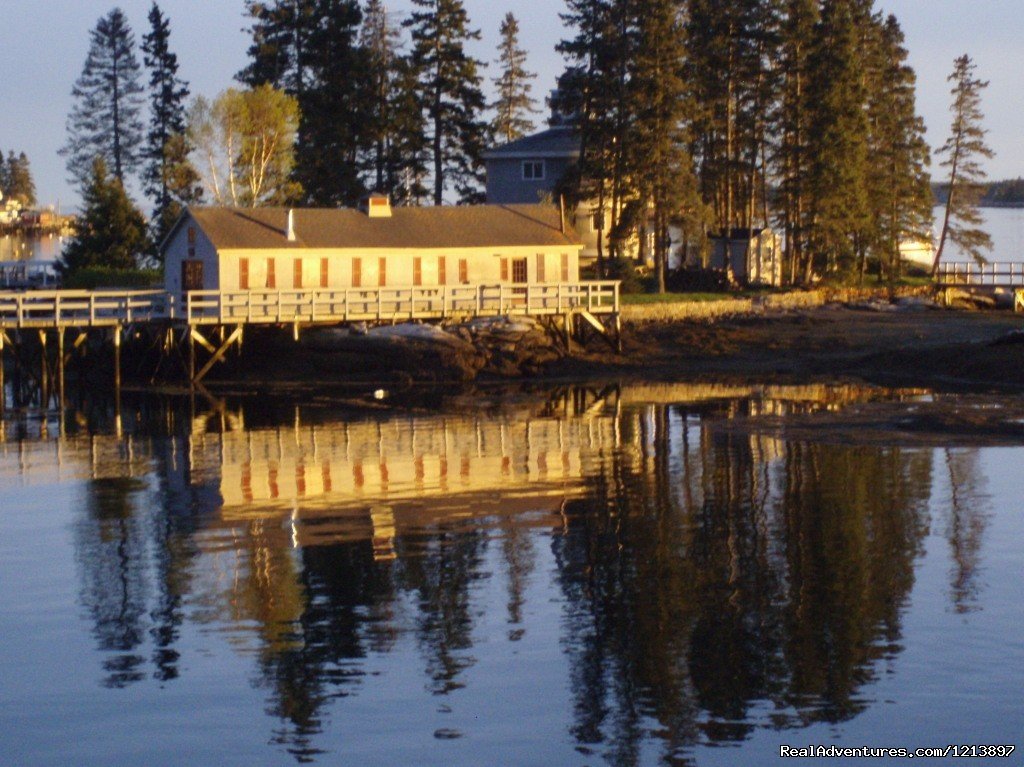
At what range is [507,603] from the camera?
18.0 meters

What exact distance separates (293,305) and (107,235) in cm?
1789

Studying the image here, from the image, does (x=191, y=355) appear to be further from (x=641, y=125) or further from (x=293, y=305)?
(x=641, y=125)

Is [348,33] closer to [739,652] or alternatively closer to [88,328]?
[88,328]

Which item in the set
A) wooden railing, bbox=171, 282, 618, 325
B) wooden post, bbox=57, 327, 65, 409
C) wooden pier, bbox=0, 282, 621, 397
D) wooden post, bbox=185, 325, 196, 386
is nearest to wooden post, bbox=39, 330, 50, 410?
wooden pier, bbox=0, 282, 621, 397

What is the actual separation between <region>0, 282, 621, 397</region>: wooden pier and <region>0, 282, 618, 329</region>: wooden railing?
0.03 m

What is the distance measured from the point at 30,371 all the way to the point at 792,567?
3171cm

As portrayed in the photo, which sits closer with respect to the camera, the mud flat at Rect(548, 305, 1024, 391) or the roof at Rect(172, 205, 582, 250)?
the mud flat at Rect(548, 305, 1024, 391)

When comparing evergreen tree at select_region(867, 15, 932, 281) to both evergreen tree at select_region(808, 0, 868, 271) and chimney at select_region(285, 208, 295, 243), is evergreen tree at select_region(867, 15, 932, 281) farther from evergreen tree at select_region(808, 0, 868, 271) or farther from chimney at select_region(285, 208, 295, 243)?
chimney at select_region(285, 208, 295, 243)

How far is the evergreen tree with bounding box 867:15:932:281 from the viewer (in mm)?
68438

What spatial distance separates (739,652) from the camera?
15.8 metres

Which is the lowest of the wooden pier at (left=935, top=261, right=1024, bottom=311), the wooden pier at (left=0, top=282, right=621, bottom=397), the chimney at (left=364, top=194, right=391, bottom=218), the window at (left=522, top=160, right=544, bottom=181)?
the wooden pier at (left=0, top=282, right=621, bottom=397)

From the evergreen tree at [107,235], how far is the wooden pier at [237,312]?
32.5 ft

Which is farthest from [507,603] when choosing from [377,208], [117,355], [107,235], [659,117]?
[107,235]

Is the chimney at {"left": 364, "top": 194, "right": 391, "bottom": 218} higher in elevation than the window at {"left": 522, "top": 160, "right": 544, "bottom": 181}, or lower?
lower
